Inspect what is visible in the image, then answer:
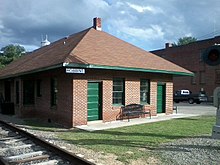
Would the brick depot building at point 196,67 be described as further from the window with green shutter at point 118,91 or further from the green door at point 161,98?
the window with green shutter at point 118,91

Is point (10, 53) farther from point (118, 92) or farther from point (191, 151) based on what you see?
point (191, 151)

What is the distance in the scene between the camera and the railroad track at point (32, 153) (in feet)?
22.5

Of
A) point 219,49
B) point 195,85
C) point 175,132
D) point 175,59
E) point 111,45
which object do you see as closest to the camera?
point 219,49

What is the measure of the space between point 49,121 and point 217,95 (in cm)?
1022

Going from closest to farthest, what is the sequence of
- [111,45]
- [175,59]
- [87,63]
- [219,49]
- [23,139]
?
1. [219,49]
2. [23,139]
3. [87,63]
4. [111,45]
5. [175,59]

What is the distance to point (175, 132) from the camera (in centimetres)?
1151

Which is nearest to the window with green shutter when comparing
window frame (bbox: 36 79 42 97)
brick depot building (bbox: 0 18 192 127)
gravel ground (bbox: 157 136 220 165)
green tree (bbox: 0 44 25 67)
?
brick depot building (bbox: 0 18 192 127)

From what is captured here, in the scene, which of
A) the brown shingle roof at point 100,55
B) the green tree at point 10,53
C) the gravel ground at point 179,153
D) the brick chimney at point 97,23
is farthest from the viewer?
the green tree at point 10,53

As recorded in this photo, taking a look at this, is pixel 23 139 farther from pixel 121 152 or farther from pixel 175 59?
pixel 175 59

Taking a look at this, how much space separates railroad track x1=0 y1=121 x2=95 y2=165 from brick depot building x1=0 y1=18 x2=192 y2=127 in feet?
13.5

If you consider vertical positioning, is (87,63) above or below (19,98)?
above

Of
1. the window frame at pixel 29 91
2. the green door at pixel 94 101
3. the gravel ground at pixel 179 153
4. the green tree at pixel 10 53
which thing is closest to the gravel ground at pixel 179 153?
the gravel ground at pixel 179 153

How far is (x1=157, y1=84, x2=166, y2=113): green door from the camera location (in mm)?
18703

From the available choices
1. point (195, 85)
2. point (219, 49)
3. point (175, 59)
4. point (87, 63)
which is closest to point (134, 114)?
point (87, 63)
